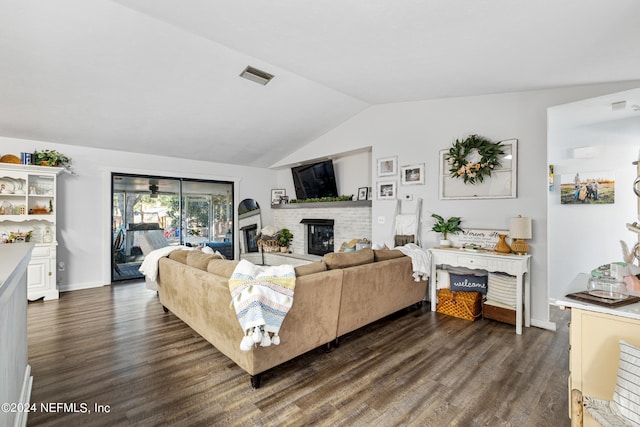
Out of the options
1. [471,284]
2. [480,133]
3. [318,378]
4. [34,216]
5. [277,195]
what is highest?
[480,133]

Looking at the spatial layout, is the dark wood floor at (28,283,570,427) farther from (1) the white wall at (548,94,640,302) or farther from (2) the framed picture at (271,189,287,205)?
(2) the framed picture at (271,189,287,205)

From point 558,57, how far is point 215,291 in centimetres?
334

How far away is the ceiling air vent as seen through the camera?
3695mm

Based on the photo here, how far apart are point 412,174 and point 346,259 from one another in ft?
7.17

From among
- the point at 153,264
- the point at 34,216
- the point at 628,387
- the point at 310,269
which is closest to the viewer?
the point at 628,387

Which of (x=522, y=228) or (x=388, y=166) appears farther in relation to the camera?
(x=388, y=166)

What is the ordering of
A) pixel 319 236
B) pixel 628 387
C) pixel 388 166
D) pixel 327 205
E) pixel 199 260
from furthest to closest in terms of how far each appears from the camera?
1. pixel 319 236
2. pixel 327 205
3. pixel 388 166
4. pixel 199 260
5. pixel 628 387

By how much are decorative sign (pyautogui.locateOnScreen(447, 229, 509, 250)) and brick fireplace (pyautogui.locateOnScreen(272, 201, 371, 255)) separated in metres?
1.77

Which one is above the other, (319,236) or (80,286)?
(319,236)

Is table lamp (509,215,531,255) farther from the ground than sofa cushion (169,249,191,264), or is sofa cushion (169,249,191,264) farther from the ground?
table lamp (509,215,531,255)

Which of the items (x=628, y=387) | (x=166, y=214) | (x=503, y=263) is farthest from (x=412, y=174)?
(x=166, y=214)

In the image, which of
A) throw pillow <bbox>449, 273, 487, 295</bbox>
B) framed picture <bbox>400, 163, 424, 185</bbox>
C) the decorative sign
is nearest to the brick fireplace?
framed picture <bbox>400, 163, 424, 185</bbox>

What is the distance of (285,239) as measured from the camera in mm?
7160

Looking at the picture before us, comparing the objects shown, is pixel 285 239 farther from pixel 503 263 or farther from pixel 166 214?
pixel 503 263
